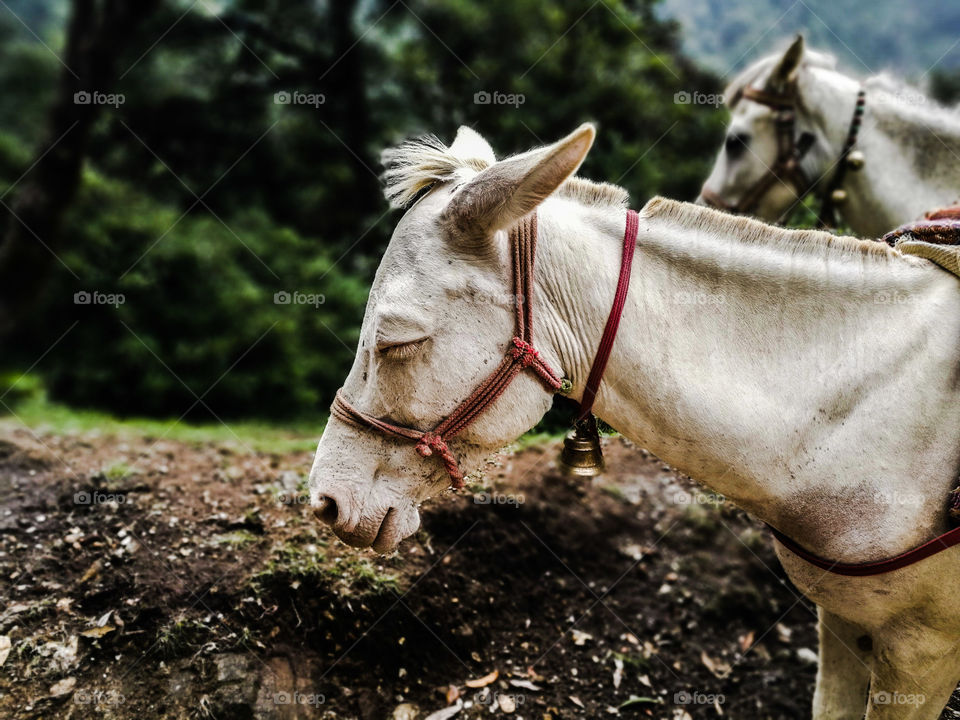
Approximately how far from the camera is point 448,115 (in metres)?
7.79

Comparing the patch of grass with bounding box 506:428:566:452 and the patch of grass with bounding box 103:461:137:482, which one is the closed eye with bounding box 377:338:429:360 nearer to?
the patch of grass with bounding box 506:428:566:452

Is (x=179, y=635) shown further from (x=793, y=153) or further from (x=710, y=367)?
(x=793, y=153)

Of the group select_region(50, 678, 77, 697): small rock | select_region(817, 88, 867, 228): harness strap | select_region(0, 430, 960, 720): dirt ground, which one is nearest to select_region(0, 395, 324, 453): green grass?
select_region(0, 430, 960, 720): dirt ground

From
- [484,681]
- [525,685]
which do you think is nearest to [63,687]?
[484,681]

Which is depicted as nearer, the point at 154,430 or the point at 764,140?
the point at 764,140

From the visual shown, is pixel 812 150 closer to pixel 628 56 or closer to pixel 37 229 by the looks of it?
pixel 628 56

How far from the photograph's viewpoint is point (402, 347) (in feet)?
6.38

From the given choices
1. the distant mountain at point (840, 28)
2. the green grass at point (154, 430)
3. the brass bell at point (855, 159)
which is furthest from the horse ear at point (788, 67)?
the distant mountain at point (840, 28)

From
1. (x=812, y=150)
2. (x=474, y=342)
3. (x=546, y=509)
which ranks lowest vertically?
(x=546, y=509)

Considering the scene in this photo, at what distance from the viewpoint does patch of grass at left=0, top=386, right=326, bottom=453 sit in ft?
14.5

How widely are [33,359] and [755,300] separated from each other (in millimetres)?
7788

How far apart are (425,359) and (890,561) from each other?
1518 mm

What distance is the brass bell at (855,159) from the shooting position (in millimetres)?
4141

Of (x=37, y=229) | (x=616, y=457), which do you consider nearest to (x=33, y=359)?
(x=37, y=229)
